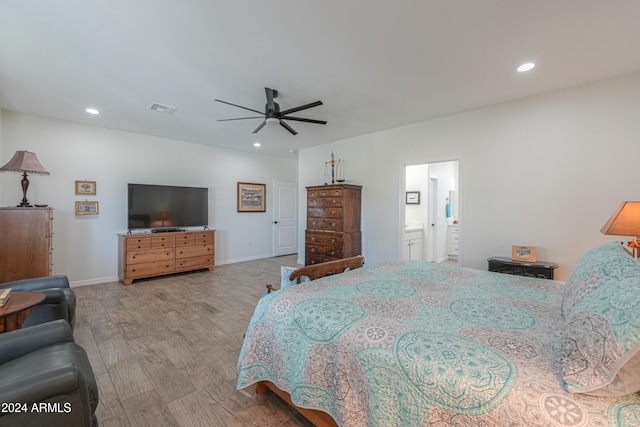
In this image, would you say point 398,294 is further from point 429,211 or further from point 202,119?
point 429,211

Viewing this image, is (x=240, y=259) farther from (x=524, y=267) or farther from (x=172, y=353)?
(x=524, y=267)

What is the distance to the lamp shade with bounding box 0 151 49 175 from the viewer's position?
3.22 metres

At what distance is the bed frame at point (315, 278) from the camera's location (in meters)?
1.43

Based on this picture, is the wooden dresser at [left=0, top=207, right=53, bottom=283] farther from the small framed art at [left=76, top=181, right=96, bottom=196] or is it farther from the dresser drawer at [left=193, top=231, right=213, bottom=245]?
the dresser drawer at [left=193, top=231, right=213, bottom=245]

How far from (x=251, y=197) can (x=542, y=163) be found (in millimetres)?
5693

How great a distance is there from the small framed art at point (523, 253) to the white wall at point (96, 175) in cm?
554

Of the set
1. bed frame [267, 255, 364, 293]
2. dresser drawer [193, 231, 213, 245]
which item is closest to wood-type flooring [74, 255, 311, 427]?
bed frame [267, 255, 364, 293]

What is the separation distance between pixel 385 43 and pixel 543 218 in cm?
285

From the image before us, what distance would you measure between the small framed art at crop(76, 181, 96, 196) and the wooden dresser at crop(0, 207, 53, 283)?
1.27m

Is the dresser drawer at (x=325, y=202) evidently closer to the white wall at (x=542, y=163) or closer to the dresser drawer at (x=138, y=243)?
the white wall at (x=542, y=163)

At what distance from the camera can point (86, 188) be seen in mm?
4547

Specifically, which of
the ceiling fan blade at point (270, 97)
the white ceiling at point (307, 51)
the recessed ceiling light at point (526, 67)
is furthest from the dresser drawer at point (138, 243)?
the recessed ceiling light at point (526, 67)

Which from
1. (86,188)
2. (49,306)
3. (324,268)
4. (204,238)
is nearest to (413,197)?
(324,268)

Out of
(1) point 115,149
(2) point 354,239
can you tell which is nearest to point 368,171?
(2) point 354,239
